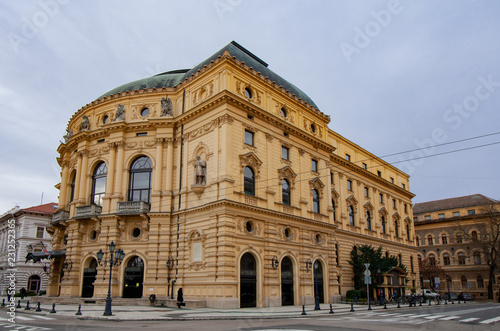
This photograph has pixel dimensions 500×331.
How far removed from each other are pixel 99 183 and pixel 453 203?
6909 cm

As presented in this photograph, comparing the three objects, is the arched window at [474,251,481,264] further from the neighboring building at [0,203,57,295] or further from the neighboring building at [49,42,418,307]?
the neighboring building at [0,203,57,295]

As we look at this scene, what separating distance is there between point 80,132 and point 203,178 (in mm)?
15670

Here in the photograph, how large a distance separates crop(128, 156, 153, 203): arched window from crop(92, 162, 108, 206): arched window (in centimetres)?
288

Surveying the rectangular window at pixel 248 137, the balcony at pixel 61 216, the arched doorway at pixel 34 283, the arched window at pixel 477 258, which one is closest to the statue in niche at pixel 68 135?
the balcony at pixel 61 216

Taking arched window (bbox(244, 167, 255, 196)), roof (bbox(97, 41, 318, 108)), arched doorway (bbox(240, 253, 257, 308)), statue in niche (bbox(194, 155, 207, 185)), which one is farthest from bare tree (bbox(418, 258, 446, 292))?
statue in niche (bbox(194, 155, 207, 185))

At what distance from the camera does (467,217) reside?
7356 cm

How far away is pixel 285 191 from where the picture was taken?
3584 centimetres

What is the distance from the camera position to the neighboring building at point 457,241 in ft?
228

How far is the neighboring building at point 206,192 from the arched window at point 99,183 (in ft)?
0.44

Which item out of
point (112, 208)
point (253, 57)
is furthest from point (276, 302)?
point (253, 57)

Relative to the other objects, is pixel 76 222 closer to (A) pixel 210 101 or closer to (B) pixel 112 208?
(B) pixel 112 208

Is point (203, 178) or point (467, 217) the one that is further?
point (467, 217)

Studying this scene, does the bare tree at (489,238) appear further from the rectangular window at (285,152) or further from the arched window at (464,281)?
the rectangular window at (285,152)

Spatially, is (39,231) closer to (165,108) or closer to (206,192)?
(165,108)
